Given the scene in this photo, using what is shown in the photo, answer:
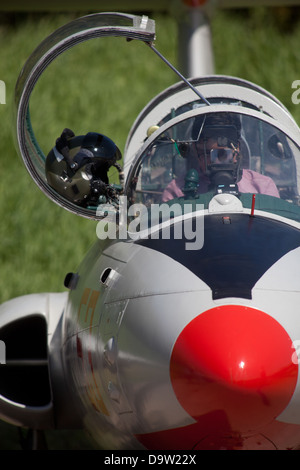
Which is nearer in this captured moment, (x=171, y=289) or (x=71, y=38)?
(x=171, y=289)

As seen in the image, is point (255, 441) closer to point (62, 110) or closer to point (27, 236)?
point (27, 236)

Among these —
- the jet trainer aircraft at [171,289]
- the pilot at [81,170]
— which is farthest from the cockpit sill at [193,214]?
the pilot at [81,170]

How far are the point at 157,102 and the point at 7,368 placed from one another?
2.11 m

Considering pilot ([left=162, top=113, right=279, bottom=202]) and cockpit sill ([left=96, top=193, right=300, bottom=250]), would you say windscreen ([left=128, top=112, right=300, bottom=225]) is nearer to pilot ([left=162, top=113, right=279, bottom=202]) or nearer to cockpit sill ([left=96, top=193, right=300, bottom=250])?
pilot ([left=162, top=113, right=279, bottom=202])

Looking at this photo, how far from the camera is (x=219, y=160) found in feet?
13.0

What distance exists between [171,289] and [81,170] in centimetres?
132

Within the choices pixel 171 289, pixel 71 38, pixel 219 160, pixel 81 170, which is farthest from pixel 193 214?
pixel 71 38

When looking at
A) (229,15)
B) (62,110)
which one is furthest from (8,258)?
(229,15)

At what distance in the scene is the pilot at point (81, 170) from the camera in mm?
4211

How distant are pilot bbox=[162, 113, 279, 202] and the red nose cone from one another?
1.03m

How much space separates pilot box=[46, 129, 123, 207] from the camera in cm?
421

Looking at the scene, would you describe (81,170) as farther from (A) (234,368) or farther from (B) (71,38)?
(A) (234,368)

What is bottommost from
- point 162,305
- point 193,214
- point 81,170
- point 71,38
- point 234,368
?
point 234,368

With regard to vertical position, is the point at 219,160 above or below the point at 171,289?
above
